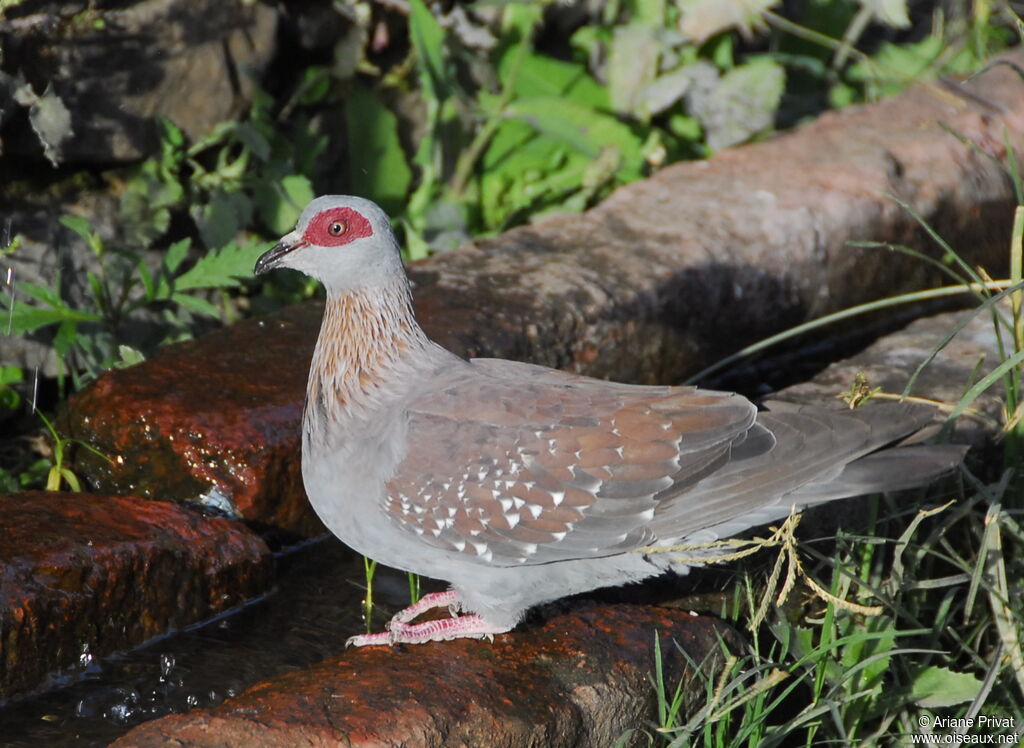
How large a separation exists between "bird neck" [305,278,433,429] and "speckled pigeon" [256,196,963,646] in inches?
3.6

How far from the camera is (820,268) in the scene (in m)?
5.91

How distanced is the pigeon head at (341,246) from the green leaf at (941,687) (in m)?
2.04

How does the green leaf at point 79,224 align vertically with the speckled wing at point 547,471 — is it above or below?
above

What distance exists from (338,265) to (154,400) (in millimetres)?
870

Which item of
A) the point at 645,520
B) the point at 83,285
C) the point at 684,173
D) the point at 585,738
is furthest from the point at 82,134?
the point at 585,738

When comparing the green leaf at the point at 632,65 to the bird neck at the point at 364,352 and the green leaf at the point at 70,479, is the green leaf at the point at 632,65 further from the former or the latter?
the green leaf at the point at 70,479

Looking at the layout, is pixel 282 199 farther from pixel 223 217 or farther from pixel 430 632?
pixel 430 632

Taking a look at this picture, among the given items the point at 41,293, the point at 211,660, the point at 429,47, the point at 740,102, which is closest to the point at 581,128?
the point at 429,47

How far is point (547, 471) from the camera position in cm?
344

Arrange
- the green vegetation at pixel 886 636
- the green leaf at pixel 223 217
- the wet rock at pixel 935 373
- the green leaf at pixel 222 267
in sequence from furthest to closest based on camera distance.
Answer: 1. the green leaf at pixel 223 217
2. the green leaf at pixel 222 267
3. the wet rock at pixel 935 373
4. the green vegetation at pixel 886 636

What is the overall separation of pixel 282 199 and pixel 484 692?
3346 mm

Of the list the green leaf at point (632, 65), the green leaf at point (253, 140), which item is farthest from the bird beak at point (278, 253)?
the green leaf at point (632, 65)

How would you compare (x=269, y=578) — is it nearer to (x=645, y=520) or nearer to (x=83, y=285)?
(x=645, y=520)

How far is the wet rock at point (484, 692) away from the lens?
2797mm
